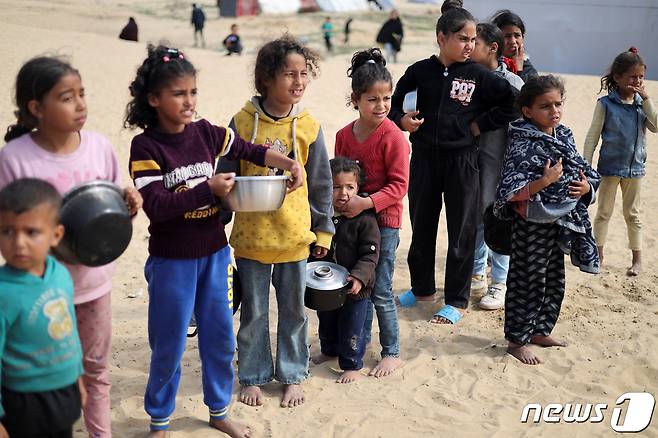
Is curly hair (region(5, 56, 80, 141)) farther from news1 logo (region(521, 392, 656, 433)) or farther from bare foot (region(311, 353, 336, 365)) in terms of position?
news1 logo (region(521, 392, 656, 433))

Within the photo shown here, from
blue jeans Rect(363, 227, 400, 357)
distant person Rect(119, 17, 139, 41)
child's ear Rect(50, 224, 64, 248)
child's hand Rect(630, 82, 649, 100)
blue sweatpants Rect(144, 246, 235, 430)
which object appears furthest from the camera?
distant person Rect(119, 17, 139, 41)

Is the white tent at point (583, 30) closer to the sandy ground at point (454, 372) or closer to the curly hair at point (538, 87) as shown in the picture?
the sandy ground at point (454, 372)

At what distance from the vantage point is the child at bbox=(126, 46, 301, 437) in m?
3.17

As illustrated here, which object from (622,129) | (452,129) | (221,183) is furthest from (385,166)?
(622,129)

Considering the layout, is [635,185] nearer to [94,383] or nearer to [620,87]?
[620,87]

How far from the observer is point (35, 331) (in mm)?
2463

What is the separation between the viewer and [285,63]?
3.68 m

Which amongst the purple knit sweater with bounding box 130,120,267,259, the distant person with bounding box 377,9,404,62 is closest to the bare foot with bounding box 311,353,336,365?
the purple knit sweater with bounding box 130,120,267,259

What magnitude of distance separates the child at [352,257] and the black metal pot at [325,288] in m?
0.08

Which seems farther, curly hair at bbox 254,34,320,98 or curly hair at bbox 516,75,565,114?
curly hair at bbox 516,75,565,114

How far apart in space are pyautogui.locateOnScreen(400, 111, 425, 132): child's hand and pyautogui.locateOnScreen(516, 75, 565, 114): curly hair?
705 mm

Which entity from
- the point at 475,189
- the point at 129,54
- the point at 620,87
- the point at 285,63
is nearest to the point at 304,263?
the point at 285,63

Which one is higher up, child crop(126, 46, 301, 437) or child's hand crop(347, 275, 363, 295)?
child crop(126, 46, 301, 437)

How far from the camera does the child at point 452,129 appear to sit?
487 centimetres
